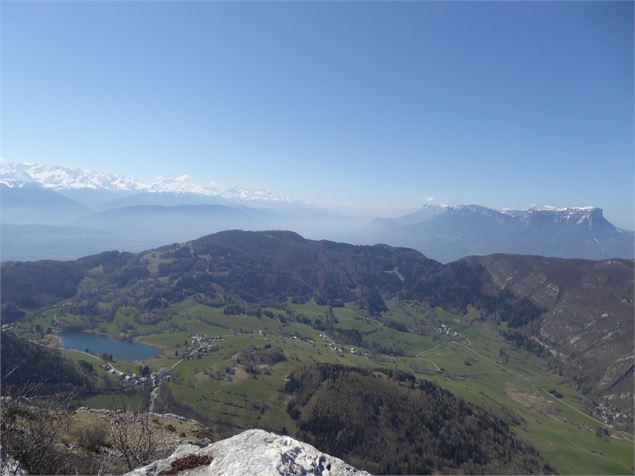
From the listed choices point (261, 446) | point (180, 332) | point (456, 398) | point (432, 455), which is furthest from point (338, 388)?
point (261, 446)

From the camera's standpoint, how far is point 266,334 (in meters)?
193

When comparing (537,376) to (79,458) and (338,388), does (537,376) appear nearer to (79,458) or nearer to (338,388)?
(338,388)

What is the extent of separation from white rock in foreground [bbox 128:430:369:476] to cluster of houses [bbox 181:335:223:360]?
154 metres

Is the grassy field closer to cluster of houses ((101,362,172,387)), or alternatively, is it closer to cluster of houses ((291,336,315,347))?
cluster of houses ((291,336,315,347))

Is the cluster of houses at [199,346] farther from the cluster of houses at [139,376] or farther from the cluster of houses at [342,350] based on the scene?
the cluster of houses at [342,350]

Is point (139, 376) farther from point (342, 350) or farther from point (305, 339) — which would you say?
point (342, 350)

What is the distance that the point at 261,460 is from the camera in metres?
8.93

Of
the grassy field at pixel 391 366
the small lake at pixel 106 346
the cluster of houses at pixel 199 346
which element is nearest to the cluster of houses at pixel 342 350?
the grassy field at pixel 391 366

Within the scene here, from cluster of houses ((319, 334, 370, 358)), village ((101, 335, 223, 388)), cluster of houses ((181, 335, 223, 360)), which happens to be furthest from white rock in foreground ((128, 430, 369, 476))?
cluster of houses ((319, 334, 370, 358))

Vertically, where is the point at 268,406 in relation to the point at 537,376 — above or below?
above

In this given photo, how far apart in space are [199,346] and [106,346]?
153ft

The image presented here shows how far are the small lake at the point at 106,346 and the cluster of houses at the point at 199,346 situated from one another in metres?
15.2

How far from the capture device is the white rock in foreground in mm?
8828

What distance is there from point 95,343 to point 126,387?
3042 inches
